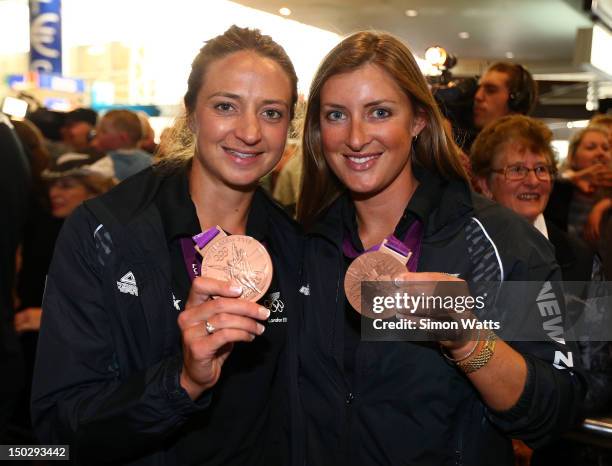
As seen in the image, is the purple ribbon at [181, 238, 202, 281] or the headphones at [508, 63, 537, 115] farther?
the headphones at [508, 63, 537, 115]

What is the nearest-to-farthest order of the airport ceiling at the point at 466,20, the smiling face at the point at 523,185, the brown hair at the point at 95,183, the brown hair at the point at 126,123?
1. the smiling face at the point at 523,185
2. the brown hair at the point at 95,183
3. the brown hair at the point at 126,123
4. the airport ceiling at the point at 466,20

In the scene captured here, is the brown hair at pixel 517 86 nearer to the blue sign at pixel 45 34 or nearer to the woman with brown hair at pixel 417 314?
the woman with brown hair at pixel 417 314

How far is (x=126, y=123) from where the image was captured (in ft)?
16.6

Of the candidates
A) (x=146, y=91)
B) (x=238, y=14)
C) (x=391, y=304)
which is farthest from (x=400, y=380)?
(x=146, y=91)

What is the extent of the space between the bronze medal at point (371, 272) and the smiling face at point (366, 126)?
330 mm

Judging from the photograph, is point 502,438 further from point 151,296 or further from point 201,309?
point 151,296

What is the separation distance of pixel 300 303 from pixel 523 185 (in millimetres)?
1048

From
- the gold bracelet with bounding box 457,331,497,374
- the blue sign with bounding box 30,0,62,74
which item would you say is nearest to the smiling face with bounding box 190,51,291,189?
the gold bracelet with bounding box 457,331,497,374

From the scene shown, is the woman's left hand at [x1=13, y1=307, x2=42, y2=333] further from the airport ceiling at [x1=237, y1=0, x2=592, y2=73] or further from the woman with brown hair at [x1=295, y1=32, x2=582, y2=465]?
the airport ceiling at [x1=237, y1=0, x2=592, y2=73]

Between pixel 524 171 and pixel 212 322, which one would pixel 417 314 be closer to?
pixel 212 322

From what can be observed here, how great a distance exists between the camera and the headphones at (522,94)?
315 centimetres

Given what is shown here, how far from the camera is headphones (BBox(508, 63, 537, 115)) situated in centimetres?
315

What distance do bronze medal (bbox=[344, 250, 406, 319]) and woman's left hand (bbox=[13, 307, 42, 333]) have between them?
202 centimetres

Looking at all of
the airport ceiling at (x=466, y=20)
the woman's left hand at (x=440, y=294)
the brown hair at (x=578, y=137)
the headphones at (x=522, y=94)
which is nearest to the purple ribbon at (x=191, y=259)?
the woman's left hand at (x=440, y=294)
